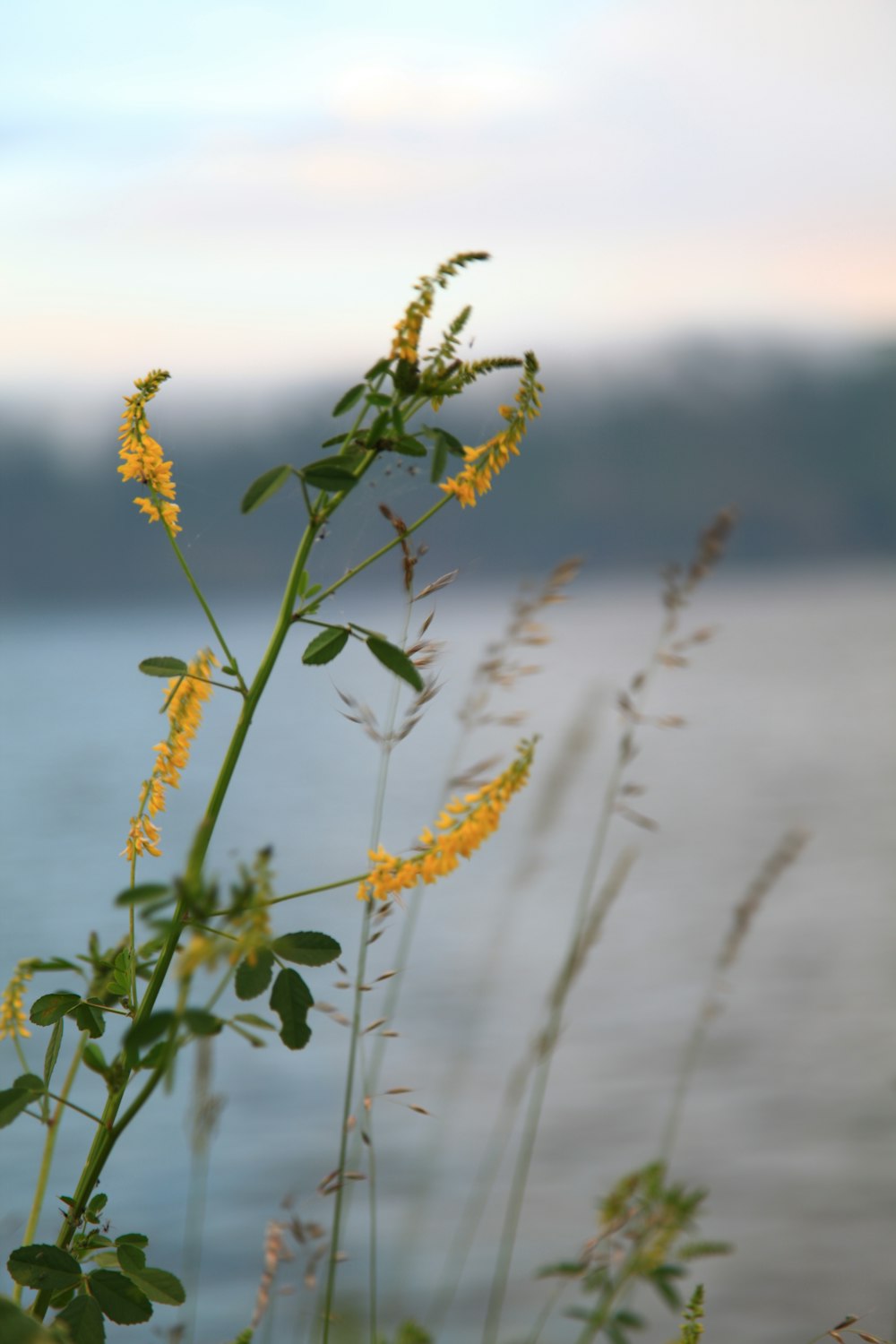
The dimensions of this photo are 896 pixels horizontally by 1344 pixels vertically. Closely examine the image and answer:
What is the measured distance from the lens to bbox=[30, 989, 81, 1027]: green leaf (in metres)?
0.80

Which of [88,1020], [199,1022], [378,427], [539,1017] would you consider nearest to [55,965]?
[88,1020]

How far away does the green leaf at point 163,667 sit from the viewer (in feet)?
2.64

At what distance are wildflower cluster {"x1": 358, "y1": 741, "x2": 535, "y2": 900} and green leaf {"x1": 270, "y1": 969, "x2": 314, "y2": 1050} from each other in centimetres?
6

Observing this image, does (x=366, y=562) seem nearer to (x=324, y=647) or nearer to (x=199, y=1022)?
(x=324, y=647)

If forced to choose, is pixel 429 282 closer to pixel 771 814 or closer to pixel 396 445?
pixel 396 445

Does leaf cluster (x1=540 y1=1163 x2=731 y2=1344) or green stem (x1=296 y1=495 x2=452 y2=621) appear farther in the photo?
leaf cluster (x1=540 y1=1163 x2=731 y2=1344)

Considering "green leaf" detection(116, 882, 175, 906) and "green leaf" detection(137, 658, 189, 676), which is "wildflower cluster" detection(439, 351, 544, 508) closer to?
"green leaf" detection(137, 658, 189, 676)

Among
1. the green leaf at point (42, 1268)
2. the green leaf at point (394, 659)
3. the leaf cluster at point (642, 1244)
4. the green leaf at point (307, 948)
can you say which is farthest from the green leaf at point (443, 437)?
the leaf cluster at point (642, 1244)

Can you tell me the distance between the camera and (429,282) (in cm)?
73

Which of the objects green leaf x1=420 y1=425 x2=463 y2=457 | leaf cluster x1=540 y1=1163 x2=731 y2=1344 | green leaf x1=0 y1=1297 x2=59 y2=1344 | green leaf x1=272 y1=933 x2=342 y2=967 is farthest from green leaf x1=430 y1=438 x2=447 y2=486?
leaf cluster x1=540 y1=1163 x2=731 y2=1344

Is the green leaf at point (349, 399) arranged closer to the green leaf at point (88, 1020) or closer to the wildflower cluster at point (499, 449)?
the wildflower cluster at point (499, 449)

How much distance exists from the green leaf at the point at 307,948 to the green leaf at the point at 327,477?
242mm

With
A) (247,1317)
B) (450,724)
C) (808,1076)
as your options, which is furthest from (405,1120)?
(450,724)

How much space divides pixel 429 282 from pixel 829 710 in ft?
40.0
